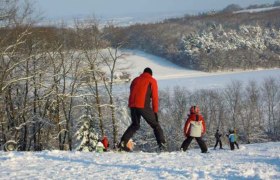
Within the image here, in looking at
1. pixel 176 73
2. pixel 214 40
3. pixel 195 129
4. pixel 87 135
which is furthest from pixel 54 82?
pixel 214 40

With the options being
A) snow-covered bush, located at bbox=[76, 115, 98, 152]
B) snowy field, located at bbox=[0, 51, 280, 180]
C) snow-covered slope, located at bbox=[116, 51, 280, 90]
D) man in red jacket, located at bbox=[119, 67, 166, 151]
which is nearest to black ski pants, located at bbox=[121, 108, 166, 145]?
man in red jacket, located at bbox=[119, 67, 166, 151]

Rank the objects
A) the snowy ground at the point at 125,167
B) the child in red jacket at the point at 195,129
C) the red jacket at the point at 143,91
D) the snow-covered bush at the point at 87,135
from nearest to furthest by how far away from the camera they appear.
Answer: the snowy ground at the point at 125,167 < the red jacket at the point at 143,91 < the child in red jacket at the point at 195,129 < the snow-covered bush at the point at 87,135

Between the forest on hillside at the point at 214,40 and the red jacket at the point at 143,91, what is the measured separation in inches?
4442

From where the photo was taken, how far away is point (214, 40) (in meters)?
151

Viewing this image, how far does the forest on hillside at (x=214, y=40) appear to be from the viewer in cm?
14025

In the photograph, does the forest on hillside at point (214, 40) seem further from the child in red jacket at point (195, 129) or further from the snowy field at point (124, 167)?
the snowy field at point (124, 167)

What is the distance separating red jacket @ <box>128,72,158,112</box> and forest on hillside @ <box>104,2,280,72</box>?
11283cm

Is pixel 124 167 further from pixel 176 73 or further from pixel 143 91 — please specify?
pixel 176 73

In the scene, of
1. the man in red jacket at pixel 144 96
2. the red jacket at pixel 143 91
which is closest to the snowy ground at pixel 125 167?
the man in red jacket at pixel 144 96

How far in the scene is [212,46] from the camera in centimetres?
14362

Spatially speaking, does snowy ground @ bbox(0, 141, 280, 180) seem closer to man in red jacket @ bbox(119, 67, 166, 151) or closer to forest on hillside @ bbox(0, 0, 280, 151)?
man in red jacket @ bbox(119, 67, 166, 151)

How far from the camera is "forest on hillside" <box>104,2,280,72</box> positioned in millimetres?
140250

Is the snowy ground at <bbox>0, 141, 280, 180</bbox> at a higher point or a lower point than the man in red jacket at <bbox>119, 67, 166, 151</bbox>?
lower

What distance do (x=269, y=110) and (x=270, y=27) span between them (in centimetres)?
11061
